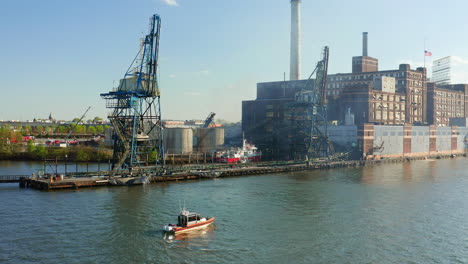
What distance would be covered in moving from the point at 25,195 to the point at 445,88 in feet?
549

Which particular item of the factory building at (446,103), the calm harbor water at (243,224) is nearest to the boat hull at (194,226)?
the calm harbor water at (243,224)

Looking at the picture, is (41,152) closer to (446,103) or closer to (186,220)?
(186,220)

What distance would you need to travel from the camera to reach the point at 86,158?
10581cm

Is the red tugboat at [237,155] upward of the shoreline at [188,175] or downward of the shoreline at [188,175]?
upward

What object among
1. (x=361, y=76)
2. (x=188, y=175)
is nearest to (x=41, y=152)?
(x=188, y=175)

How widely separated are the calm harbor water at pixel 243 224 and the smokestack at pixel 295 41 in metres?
84.2

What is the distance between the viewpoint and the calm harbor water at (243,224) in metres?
32.8

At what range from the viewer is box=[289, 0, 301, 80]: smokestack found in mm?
144375

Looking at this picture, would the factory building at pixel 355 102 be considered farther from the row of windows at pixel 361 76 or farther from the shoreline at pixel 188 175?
the shoreline at pixel 188 175

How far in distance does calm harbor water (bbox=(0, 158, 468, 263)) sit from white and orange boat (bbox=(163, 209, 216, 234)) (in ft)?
2.24

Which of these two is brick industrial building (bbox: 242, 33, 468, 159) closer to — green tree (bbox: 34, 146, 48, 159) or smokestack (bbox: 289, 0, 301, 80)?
smokestack (bbox: 289, 0, 301, 80)

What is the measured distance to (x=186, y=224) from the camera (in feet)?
125

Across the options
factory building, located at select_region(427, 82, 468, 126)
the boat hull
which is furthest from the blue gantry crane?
factory building, located at select_region(427, 82, 468, 126)

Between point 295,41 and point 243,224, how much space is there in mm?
111655
